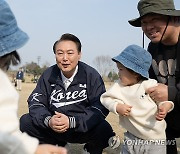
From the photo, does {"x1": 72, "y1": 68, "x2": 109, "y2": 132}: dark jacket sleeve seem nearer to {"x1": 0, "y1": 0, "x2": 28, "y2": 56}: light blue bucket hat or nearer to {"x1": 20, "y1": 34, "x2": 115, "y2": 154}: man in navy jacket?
{"x1": 20, "y1": 34, "x2": 115, "y2": 154}: man in navy jacket

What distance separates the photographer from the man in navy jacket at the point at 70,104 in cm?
329

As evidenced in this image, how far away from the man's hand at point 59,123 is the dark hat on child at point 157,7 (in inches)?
45.4

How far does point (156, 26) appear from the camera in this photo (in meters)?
2.85

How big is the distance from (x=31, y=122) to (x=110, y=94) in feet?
3.07

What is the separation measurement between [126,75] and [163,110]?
489mm

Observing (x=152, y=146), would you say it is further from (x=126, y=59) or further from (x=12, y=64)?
(x=12, y=64)

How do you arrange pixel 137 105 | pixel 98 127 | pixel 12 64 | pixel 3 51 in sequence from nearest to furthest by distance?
1. pixel 3 51
2. pixel 12 64
3. pixel 137 105
4. pixel 98 127

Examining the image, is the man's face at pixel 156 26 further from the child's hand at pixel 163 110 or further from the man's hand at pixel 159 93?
the child's hand at pixel 163 110

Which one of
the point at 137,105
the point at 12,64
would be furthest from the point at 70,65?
the point at 12,64

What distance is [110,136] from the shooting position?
3.41m

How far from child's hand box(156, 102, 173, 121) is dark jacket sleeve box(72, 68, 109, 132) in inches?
30.3

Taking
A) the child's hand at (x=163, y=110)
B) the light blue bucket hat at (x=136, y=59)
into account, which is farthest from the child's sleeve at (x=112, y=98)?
the child's hand at (x=163, y=110)

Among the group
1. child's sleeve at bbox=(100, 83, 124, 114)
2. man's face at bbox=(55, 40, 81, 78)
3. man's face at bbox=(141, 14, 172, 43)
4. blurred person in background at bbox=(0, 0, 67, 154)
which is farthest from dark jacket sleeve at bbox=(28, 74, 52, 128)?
blurred person in background at bbox=(0, 0, 67, 154)

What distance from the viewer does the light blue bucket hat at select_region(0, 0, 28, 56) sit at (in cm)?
164
